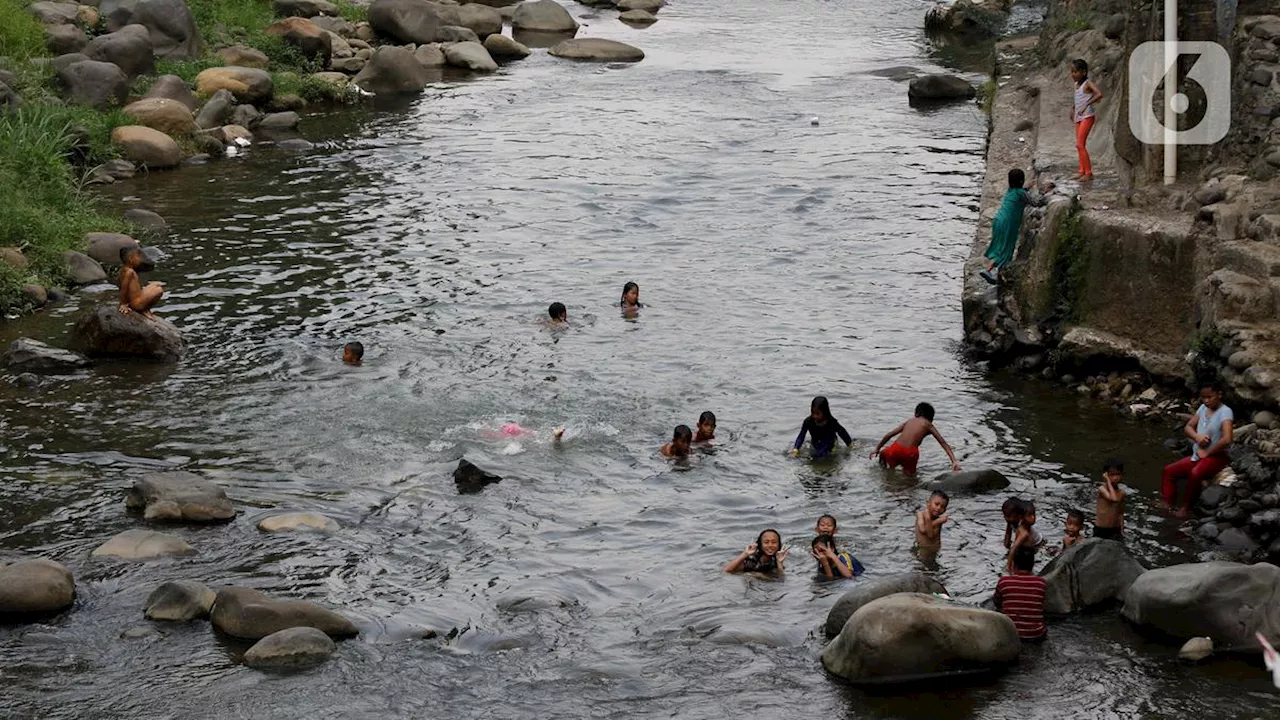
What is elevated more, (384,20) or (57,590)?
(384,20)

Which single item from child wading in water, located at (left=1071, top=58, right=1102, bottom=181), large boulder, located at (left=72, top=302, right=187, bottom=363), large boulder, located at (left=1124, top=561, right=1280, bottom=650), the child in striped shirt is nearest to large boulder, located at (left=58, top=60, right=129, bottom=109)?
large boulder, located at (left=72, top=302, right=187, bottom=363)

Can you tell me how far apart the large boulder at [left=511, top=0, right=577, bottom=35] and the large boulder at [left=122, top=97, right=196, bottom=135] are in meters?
15.4

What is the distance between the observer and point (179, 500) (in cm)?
1581

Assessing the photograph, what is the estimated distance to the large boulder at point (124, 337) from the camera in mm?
20625

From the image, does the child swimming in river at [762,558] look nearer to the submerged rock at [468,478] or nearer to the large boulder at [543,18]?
the submerged rock at [468,478]

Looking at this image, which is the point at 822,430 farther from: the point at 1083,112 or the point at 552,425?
the point at 1083,112

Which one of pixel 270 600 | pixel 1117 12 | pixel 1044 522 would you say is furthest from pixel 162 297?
pixel 1117 12

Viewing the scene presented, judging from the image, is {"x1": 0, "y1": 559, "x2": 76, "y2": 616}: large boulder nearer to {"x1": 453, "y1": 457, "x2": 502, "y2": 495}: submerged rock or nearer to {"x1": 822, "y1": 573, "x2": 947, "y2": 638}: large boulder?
{"x1": 453, "y1": 457, "x2": 502, "y2": 495}: submerged rock

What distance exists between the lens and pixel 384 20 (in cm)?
4159

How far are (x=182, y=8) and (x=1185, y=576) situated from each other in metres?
29.0

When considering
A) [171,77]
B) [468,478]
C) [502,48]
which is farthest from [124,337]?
[502,48]

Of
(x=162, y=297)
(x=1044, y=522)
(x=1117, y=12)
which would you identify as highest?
(x=1117, y=12)

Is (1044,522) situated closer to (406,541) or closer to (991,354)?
(991,354)

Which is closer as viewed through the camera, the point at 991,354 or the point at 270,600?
the point at 270,600
